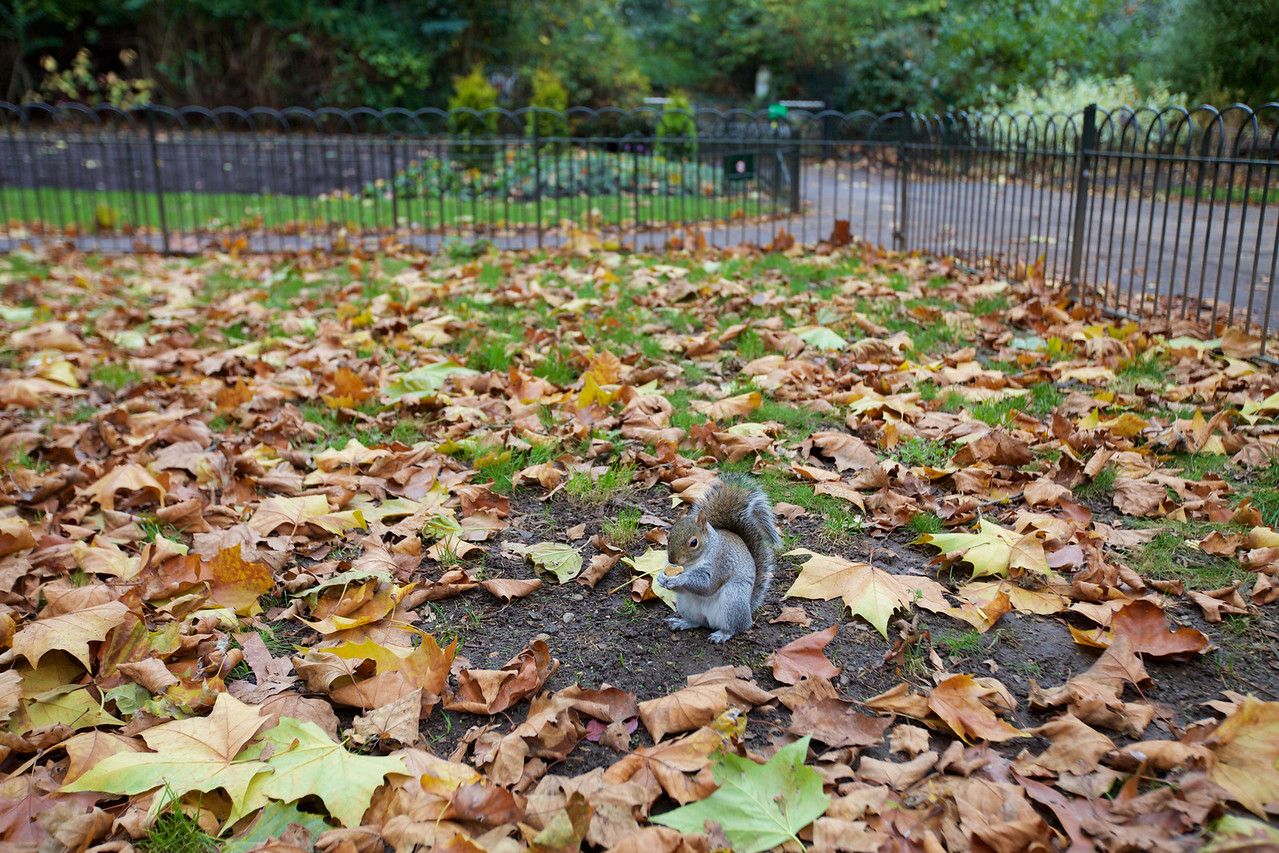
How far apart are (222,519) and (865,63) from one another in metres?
18.8

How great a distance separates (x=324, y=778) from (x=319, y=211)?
421 inches

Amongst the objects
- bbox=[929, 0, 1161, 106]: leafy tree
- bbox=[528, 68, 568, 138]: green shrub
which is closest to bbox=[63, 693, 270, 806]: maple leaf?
bbox=[528, 68, 568, 138]: green shrub

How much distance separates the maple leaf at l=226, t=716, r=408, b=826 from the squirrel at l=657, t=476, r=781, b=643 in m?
0.76

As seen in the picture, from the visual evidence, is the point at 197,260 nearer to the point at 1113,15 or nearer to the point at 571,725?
the point at 571,725

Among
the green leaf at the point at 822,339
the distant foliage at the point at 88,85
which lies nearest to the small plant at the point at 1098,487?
the green leaf at the point at 822,339

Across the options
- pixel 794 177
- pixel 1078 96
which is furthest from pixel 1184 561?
pixel 1078 96

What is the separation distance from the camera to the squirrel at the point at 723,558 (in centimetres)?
208

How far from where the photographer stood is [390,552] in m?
2.62

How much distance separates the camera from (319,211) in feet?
36.6

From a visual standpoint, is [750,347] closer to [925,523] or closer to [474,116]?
[925,523]

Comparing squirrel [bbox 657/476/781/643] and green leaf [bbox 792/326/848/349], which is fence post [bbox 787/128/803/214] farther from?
squirrel [bbox 657/476/781/643]

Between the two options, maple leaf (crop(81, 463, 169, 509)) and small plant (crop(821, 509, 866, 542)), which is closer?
small plant (crop(821, 509, 866, 542))

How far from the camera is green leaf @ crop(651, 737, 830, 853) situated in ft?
5.10

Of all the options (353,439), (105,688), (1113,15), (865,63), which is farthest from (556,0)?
(105,688)
